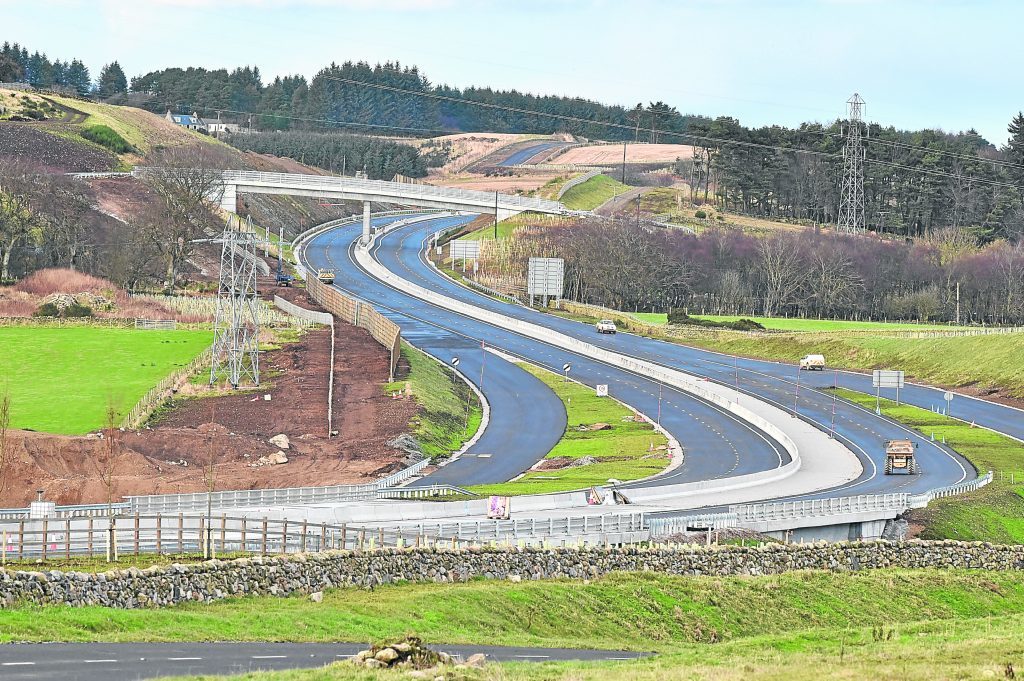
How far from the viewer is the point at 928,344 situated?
14400 cm

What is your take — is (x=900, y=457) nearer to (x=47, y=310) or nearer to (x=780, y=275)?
(x=47, y=310)

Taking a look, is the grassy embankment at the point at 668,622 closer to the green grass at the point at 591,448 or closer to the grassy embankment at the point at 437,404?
the green grass at the point at 591,448

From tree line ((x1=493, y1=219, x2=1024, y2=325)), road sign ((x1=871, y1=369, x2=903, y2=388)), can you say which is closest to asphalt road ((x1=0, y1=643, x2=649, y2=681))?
road sign ((x1=871, y1=369, x2=903, y2=388))

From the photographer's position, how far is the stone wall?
132 feet

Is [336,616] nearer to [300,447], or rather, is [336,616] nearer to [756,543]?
[756,543]

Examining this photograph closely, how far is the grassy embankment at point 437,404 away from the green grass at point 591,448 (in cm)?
643

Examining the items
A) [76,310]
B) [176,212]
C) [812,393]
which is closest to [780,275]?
[812,393]

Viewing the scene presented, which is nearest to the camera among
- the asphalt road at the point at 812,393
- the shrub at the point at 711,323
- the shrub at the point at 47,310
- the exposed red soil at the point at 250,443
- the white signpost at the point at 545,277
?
the exposed red soil at the point at 250,443

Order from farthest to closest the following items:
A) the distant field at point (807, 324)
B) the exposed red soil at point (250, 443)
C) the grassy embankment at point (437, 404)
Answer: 1. the distant field at point (807, 324)
2. the grassy embankment at point (437, 404)
3. the exposed red soil at point (250, 443)

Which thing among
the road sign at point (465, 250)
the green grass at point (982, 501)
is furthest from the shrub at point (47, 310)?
the green grass at point (982, 501)

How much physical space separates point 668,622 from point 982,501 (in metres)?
35.0

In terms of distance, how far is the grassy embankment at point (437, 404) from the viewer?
326 feet

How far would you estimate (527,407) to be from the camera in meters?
115

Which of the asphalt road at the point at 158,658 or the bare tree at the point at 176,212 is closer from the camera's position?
the asphalt road at the point at 158,658
